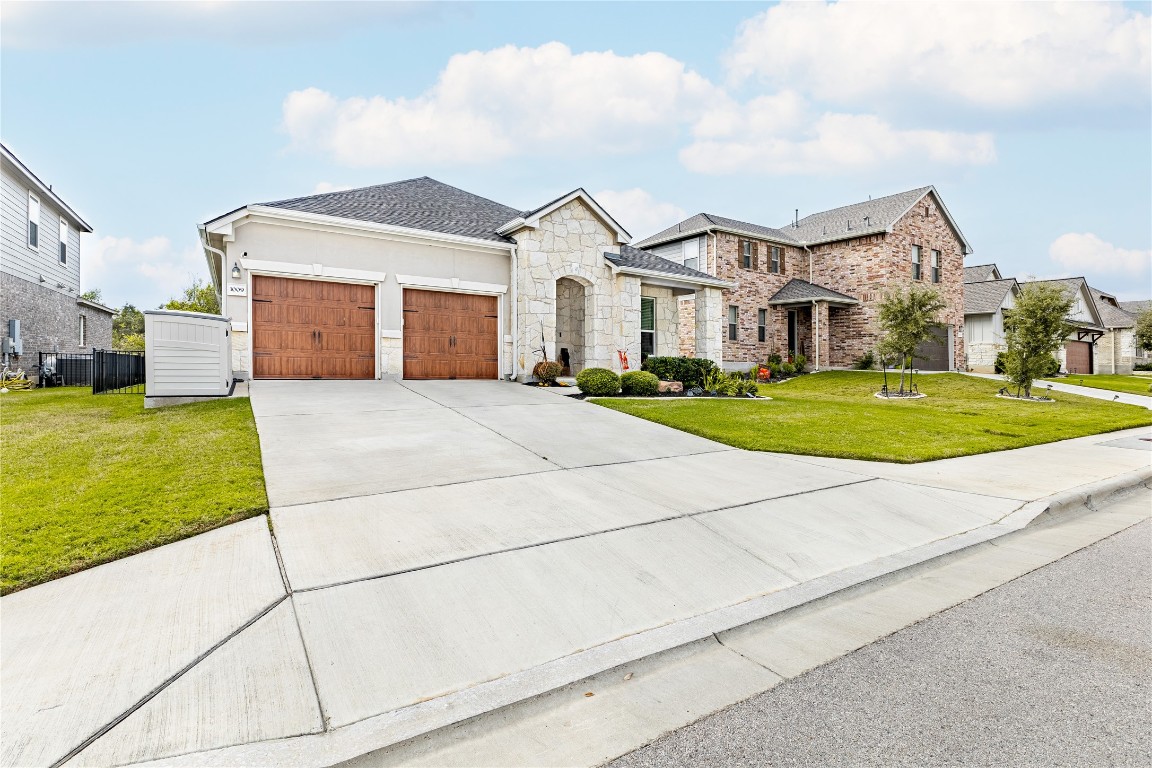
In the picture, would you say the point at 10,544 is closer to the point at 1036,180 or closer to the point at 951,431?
the point at 951,431

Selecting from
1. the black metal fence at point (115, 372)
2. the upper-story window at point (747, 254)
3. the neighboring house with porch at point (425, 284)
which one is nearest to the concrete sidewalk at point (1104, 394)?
the upper-story window at point (747, 254)

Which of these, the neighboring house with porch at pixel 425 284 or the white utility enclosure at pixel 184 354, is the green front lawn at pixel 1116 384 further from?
the white utility enclosure at pixel 184 354

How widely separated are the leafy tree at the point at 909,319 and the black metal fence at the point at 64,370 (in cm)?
2751

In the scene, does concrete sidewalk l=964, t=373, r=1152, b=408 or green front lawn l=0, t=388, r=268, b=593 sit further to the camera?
concrete sidewalk l=964, t=373, r=1152, b=408

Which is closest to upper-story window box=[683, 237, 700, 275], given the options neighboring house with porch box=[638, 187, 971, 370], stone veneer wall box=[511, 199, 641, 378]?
neighboring house with porch box=[638, 187, 971, 370]

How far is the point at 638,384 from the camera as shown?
14.3 metres

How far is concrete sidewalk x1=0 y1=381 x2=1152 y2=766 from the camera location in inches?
92.4

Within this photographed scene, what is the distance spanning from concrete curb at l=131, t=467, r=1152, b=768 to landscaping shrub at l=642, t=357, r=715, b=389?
1200 centimetres

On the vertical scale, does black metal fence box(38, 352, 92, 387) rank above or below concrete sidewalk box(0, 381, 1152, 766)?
above

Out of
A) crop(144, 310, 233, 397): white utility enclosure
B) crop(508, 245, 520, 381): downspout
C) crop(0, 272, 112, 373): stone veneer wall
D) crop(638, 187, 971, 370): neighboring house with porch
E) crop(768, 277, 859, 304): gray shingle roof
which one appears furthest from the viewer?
crop(768, 277, 859, 304): gray shingle roof

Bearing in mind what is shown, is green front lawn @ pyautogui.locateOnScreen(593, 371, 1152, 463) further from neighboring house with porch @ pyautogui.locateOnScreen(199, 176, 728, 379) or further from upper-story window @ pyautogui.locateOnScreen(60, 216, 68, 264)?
upper-story window @ pyautogui.locateOnScreen(60, 216, 68, 264)

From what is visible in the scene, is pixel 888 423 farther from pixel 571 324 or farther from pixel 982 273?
pixel 982 273

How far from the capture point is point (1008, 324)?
18.5 meters

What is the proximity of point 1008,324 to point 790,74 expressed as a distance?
475 inches
